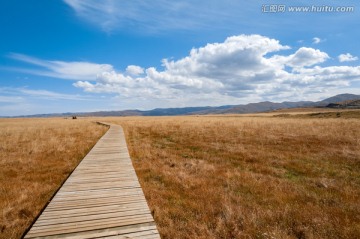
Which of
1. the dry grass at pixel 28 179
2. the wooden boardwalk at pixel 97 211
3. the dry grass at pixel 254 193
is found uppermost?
the wooden boardwalk at pixel 97 211

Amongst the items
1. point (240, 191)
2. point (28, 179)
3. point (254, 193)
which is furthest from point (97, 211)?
point (28, 179)

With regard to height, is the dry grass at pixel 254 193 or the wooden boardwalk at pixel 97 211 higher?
the wooden boardwalk at pixel 97 211

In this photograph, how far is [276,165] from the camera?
447 inches

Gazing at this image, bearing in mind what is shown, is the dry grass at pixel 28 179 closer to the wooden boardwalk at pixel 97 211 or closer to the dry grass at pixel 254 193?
the wooden boardwalk at pixel 97 211

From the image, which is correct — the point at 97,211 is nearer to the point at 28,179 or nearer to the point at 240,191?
the point at 240,191

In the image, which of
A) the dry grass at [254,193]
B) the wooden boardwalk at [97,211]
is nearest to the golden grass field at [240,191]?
the dry grass at [254,193]

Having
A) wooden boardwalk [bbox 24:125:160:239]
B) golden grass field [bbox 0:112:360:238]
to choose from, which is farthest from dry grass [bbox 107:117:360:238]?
wooden boardwalk [bbox 24:125:160:239]

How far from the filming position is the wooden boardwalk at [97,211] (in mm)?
4539

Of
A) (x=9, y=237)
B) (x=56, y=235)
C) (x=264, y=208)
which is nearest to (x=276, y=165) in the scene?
(x=264, y=208)

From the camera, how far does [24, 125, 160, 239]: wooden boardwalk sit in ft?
14.9

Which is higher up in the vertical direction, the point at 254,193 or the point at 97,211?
the point at 97,211

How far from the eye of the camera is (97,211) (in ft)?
17.9

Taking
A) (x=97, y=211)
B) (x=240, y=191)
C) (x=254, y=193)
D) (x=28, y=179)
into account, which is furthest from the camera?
(x=28, y=179)

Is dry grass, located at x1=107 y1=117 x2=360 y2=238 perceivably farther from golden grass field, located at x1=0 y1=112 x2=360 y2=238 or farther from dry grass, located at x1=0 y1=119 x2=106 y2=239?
dry grass, located at x1=0 y1=119 x2=106 y2=239
